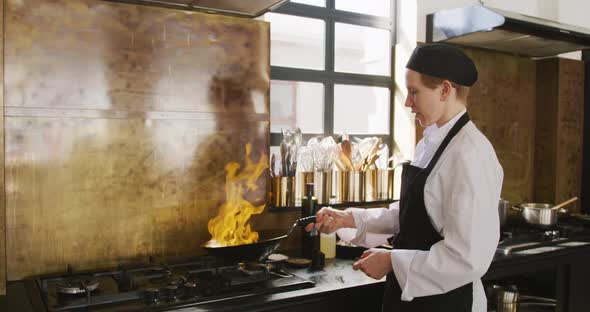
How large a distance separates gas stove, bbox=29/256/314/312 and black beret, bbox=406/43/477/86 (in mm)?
828

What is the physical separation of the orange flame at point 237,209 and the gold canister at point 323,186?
0.95 feet

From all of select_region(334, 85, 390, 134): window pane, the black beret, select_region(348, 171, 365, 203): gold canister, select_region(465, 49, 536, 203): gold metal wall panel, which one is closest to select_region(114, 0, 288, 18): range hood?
the black beret

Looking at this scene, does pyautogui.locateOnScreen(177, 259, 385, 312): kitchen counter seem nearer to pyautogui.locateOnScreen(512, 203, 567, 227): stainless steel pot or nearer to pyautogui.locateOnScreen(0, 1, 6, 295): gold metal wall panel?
pyautogui.locateOnScreen(0, 1, 6, 295): gold metal wall panel

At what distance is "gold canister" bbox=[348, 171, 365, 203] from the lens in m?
2.57

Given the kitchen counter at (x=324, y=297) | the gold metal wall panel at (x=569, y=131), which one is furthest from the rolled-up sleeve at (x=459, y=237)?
the gold metal wall panel at (x=569, y=131)

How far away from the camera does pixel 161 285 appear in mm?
1688

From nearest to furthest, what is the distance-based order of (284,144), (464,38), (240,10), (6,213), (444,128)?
(444,128) < (6,213) < (240,10) < (284,144) < (464,38)

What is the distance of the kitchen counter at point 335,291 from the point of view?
1594mm

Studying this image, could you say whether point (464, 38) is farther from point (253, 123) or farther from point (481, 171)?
point (481, 171)

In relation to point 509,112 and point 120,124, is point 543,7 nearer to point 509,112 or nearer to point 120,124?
point 509,112

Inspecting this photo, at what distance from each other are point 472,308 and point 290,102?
1.39 m

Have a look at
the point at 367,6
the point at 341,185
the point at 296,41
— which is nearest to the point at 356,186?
the point at 341,185

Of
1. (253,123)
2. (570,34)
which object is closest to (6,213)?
(253,123)

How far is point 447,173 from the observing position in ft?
4.83
